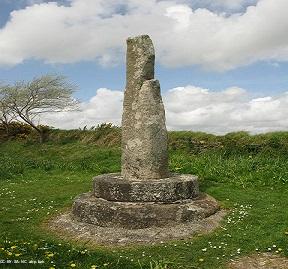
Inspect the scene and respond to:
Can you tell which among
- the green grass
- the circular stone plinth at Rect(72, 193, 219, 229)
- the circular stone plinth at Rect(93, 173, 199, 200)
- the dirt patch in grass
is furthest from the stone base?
the dirt patch in grass

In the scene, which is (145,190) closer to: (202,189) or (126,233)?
(126,233)

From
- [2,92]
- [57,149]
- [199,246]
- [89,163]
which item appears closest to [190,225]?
[199,246]

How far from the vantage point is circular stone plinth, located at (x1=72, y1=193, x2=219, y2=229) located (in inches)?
361

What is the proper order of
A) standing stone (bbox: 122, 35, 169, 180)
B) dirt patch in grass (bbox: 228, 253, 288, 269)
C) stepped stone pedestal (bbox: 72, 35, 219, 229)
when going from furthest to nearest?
standing stone (bbox: 122, 35, 169, 180) < stepped stone pedestal (bbox: 72, 35, 219, 229) < dirt patch in grass (bbox: 228, 253, 288, 269)

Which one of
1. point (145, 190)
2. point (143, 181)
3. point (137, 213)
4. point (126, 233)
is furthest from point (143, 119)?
point (126, 233)

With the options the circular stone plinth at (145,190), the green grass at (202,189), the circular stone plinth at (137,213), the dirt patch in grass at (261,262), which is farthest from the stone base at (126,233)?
the dirt patch in grass at (261,262)

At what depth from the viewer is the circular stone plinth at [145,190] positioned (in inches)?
380

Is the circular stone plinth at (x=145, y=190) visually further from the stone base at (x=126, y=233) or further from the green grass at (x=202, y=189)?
the green grass at (x=202, y=189)

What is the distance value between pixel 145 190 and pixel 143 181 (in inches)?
13.3

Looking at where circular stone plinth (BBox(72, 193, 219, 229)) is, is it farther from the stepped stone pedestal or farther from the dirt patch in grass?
the dirt patch in grass

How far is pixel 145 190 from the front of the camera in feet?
31.7

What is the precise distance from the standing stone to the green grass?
2042 mm

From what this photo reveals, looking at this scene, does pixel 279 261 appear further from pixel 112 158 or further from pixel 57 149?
pixel 57 149

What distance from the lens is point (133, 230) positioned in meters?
9.05
